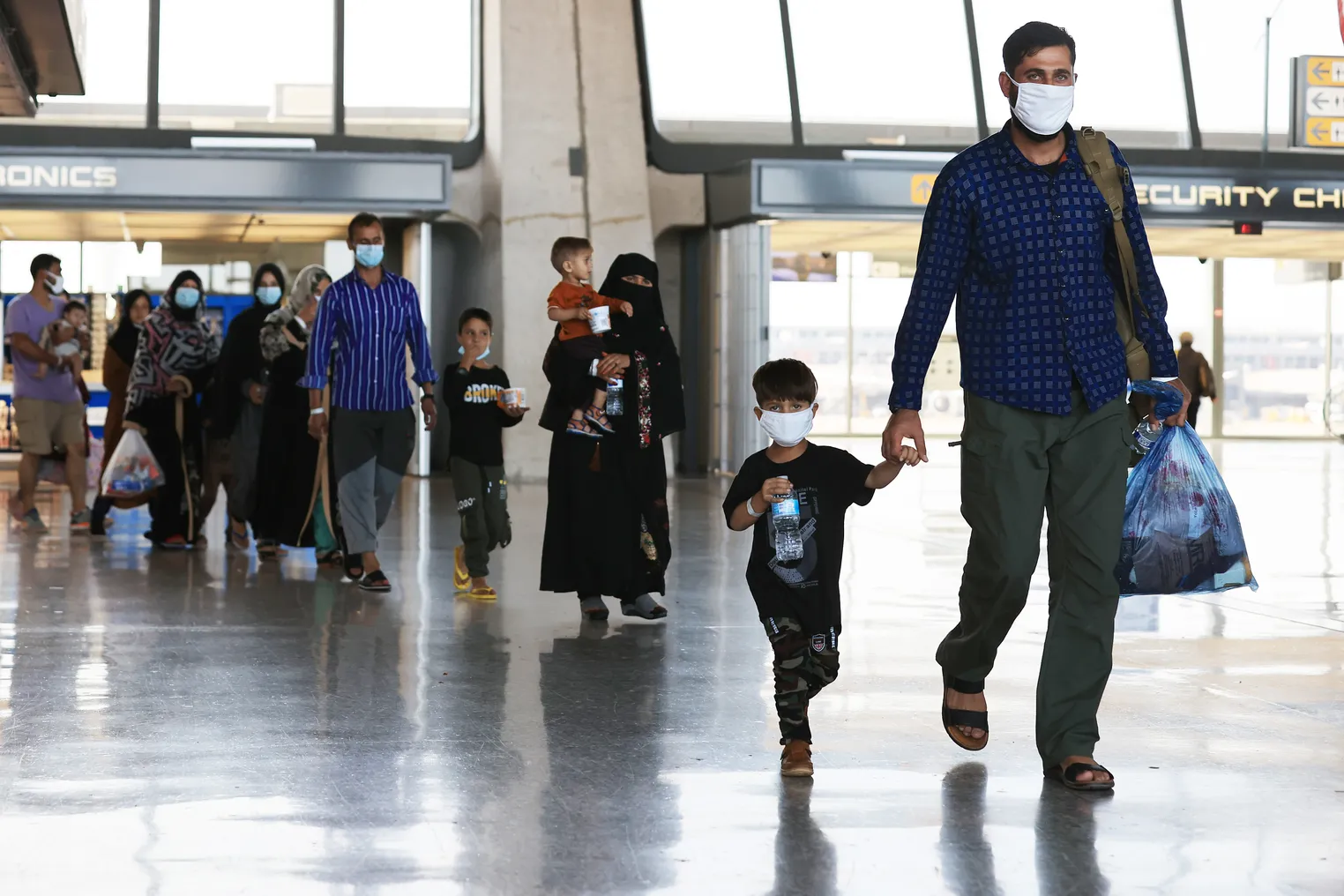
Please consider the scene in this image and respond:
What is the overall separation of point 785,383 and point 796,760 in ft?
2.96

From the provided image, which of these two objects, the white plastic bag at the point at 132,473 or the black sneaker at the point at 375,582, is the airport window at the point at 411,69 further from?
the black sneaker at the point at 375,582

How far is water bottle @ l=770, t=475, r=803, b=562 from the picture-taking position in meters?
4.06

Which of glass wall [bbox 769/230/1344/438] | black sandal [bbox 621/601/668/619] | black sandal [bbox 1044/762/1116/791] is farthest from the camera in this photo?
glass wall [bbox 769/230/1344/438]

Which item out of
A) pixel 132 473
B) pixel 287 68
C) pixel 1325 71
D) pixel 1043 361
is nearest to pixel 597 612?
pixel 1043 361

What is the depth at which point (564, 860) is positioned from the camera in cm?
325

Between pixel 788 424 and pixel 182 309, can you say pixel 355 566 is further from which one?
pixel 788 424

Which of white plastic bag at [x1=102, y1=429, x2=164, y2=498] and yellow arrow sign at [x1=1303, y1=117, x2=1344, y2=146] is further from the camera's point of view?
yellow arrow sign at [x1=1303, y1=117, x2=1344, y2=146]

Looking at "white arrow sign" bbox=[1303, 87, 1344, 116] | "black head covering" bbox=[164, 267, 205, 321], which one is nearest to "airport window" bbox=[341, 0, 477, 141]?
"black head covering" bbox=[164, 267, 205, 321]

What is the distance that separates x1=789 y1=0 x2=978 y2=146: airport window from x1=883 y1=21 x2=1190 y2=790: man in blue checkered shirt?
48.5ft

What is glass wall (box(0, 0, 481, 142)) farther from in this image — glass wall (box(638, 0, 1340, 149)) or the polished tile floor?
the polished tile floor

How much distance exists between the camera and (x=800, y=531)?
4.08 m

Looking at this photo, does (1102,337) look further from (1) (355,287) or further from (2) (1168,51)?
(2) (1168,51)


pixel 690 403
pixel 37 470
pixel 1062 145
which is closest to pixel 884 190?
pixel 690 403

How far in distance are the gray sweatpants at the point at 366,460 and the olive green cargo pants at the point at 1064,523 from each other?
164 inches
